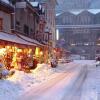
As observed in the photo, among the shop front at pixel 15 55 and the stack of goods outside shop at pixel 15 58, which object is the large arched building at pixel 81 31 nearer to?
the shop front at pixel 15 55

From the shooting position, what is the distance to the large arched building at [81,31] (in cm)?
10781

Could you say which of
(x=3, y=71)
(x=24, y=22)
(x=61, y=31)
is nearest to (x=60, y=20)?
(x=61, y=31)

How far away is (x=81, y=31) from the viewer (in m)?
110

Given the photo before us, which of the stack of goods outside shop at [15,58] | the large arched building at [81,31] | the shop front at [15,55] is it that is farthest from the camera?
the large arched building at [81,31]

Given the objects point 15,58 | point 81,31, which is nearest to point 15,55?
point 15,58

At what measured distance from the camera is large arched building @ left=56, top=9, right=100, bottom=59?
107812mm

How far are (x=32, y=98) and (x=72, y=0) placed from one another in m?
118

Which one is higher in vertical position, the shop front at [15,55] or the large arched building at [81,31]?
the large arched building at [81,31]

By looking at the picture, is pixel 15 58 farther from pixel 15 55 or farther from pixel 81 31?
pixel 81 31

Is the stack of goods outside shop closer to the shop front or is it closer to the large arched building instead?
the shop front

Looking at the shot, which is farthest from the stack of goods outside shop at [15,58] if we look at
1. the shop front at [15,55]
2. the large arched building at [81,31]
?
the large arched building at [81,31]

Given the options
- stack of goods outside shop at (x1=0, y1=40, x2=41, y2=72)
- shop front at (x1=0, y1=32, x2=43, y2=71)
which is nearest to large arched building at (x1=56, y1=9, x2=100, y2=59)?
shop front at (x1=0, y1=32, x2=43, y2=71)

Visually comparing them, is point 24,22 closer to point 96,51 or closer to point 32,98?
point 32,98

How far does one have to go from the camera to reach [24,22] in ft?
149
